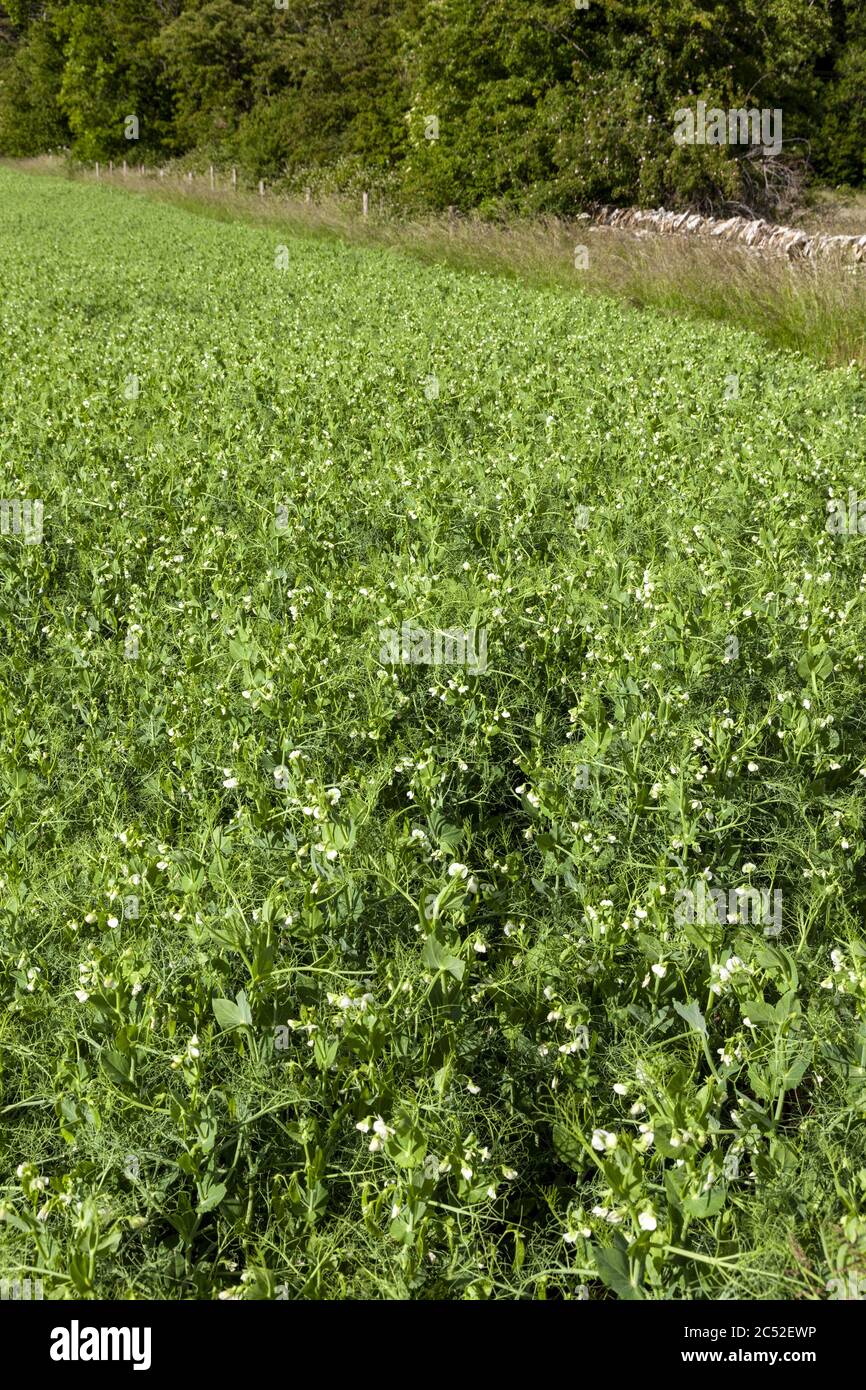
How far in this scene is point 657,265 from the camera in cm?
1439

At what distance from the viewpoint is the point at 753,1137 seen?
232 centimetres

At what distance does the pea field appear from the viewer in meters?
2.26

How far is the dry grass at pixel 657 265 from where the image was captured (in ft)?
36.3

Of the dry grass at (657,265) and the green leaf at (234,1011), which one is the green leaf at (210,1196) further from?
the dry grass at (657,265)

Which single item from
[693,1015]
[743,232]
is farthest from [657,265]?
[693,1015]

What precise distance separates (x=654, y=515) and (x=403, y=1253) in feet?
15.2

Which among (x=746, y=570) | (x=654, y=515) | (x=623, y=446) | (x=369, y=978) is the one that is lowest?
(x=369, y=978)

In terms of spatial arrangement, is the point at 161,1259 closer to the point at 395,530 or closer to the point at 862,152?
the point at 395,530

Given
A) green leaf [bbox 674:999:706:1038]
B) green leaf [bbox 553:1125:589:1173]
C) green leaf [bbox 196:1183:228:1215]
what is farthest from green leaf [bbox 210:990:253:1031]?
green leaf [bbox 674:999:706:1038]

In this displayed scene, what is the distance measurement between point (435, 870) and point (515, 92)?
2360cm

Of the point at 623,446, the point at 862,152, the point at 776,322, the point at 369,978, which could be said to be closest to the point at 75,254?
the point at 776,322

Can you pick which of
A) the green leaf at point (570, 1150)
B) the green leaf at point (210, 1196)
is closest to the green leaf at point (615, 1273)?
the green leaf at point (570, 1150)

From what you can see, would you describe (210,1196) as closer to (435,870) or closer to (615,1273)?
(615,1273)

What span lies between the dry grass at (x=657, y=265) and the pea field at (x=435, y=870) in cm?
472
